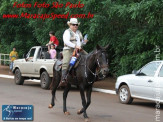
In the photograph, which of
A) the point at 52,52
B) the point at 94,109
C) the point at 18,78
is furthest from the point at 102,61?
the point at 18,78

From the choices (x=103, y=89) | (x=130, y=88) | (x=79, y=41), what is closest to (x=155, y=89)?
(x=130, y=88)

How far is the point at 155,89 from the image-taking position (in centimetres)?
1352

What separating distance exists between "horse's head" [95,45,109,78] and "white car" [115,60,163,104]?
3.04 meters

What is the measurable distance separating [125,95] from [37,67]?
6750mm

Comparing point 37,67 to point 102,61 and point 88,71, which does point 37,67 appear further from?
point 102,61

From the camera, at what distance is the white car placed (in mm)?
13469

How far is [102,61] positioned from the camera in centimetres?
1086

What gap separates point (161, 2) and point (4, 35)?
72.9 ft

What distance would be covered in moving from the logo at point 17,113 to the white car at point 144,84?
4.15m

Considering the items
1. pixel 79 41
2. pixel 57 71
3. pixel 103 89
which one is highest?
pixel 79 41

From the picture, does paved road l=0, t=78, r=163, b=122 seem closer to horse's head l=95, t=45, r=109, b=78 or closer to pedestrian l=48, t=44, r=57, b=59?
horse's head l=95, t=45, r=109, b=78

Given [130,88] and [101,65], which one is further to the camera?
[130,88]

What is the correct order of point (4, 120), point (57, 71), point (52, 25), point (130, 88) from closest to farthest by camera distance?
point (4, 120), point (57, 71), point (130, 88), point (52, 25)

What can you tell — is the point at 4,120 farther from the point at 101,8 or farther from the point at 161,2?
the point at 101,8
